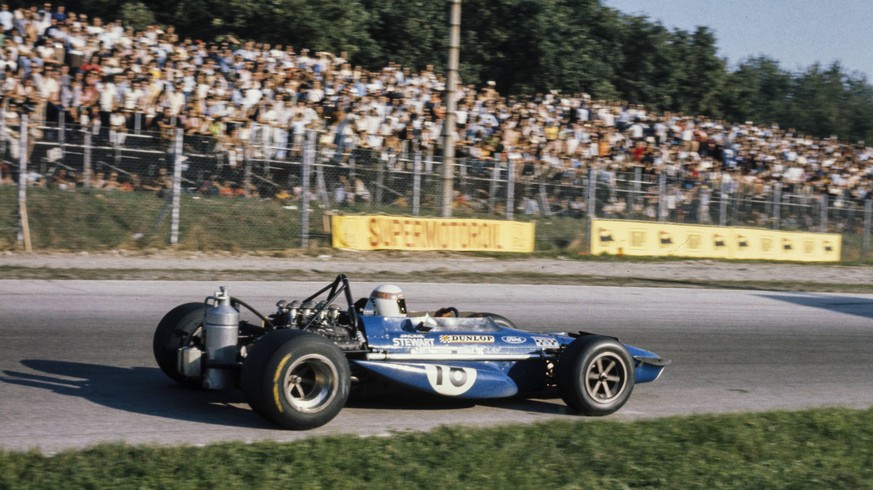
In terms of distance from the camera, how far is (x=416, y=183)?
16891 mm

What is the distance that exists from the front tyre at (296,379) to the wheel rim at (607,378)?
1.81m

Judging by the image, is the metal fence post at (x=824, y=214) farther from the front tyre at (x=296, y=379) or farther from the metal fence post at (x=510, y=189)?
the front tyre at (x=296, y=379)

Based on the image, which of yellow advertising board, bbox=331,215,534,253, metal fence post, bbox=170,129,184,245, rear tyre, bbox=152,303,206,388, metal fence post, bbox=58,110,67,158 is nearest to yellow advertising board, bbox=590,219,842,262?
yellow advertising board, bbox=331,215,534,253

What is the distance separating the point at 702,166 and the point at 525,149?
18.5 ft

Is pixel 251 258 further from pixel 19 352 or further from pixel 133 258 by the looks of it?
pixel 19 352

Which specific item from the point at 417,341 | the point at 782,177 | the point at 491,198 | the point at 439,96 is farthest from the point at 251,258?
the point at 782,177

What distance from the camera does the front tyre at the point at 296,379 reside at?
558 centimetres

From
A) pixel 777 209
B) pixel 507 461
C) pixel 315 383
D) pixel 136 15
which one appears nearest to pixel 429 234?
pixel 777 209

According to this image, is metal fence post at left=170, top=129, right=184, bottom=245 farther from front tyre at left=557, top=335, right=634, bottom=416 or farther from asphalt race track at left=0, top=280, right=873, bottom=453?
front tyre at left=557, top=335, right=634, bottom=416

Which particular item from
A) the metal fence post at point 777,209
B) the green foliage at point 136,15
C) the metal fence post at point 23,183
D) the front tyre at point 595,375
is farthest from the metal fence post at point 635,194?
the green foliage at point 136,15

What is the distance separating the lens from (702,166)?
23.1m

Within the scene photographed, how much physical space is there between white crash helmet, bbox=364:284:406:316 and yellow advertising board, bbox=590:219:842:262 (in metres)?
12.6

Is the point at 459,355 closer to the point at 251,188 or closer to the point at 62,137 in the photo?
the point at 251,188

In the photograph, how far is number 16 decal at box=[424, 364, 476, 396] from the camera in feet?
20.9
